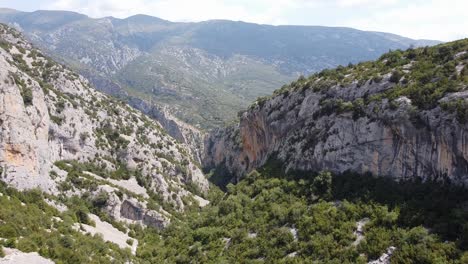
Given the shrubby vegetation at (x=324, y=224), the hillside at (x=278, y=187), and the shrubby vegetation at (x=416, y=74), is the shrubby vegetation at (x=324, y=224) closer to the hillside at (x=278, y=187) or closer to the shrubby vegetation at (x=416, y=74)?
the hillside at (x=278, y=187)

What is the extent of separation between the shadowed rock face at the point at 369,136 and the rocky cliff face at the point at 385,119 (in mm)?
80

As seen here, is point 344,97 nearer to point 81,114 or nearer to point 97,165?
point 97,165

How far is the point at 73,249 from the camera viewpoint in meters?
38.0

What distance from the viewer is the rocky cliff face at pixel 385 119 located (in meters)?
33.5

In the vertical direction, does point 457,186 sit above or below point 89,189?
above

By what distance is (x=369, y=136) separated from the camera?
4016 centimetres

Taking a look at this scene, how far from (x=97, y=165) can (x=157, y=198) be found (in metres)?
11.9

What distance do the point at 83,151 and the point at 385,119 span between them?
163 feet

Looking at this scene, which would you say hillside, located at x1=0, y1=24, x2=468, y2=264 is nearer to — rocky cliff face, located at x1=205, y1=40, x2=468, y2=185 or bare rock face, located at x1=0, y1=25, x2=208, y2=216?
Answer: rocky cliff face, located at x1=205, y1=40, x2=468, y2=185

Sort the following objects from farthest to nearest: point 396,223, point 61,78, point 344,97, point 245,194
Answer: point 61,78
point 245,194
point 344,97
point 396,223

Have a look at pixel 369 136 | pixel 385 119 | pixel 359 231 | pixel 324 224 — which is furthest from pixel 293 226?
pixel 385 119

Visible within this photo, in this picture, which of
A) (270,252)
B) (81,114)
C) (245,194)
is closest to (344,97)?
(245,194)

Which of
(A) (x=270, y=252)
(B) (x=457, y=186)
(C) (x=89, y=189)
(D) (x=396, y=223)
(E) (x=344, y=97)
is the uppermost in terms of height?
(E) (x=344, y=97)


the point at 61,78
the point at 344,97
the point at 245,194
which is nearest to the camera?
the point at 344,97
